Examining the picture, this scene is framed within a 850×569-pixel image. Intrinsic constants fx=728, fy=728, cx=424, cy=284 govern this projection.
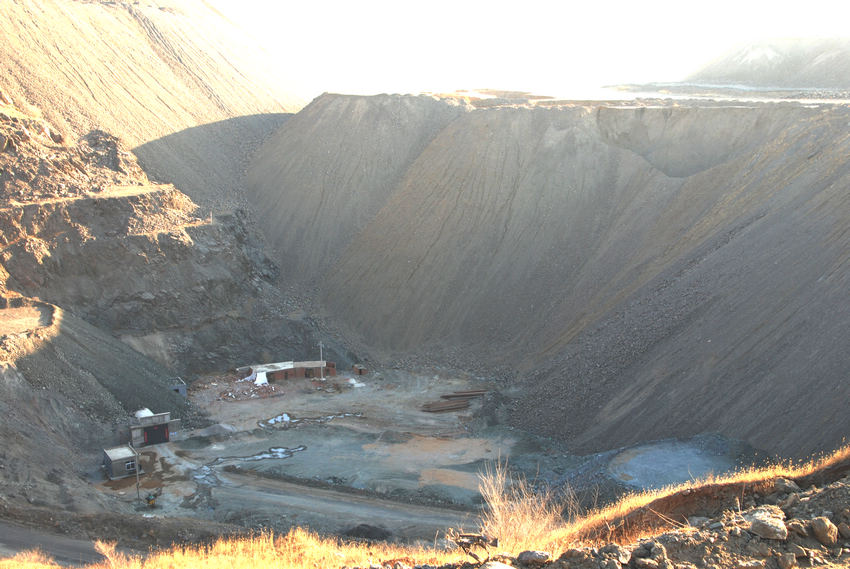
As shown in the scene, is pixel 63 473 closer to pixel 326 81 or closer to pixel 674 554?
pixel 674 554

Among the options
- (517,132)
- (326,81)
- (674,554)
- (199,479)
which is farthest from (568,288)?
(326,81)

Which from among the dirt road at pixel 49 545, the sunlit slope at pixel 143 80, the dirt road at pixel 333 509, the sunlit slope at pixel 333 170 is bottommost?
the dirt road at pixel 333 509

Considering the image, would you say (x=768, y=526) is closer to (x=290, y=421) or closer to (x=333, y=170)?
(x=290, y=421)

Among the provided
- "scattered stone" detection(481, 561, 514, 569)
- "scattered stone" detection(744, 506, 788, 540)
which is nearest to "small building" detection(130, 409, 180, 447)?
"scattered stone" detection(481, 561, 514, 569)

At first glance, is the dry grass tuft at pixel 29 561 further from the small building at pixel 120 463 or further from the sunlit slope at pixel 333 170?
the sunlit slope at pixel 333 170

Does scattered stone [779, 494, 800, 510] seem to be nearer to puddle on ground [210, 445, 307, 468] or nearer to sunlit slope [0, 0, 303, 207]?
puddle on ground [210, 445, 307, 468]

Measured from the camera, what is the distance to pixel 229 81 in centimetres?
4853

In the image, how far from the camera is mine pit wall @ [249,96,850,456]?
18.8 meters

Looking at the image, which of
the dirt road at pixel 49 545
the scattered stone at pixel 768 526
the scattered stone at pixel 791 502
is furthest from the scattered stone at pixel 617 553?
the dirt road at pixel 49 545

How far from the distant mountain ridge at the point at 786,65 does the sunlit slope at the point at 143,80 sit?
111 feet

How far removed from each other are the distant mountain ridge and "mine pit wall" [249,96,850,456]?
18.3m

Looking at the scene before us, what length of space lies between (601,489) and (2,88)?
30.3 metres

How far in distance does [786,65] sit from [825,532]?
53.7 meters

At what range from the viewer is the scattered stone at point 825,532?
6973 mm
